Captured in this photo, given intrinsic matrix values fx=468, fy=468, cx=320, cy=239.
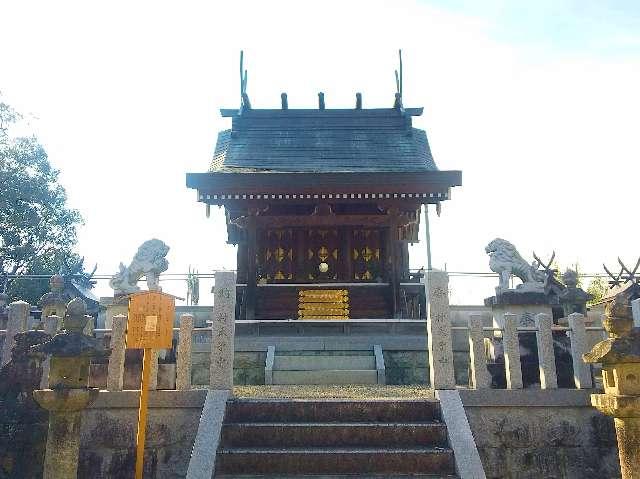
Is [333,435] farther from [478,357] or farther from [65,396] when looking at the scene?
[65,396]

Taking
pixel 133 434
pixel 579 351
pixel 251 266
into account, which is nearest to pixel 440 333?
pixel 579 351

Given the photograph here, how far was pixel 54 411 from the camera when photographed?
5125 mm

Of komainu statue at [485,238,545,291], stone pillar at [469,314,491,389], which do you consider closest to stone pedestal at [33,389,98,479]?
stone pillar at [469,314,491,389]

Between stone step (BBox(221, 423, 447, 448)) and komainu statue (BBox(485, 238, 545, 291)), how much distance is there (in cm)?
606

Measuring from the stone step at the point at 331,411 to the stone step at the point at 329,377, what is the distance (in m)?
2.95

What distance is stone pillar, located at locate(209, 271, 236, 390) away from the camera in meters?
6.64

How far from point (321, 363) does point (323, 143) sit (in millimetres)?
8967

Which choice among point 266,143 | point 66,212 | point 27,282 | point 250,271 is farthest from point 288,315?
point 66,212

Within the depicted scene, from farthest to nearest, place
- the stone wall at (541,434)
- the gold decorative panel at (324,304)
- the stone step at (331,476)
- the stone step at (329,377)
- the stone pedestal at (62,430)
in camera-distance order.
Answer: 1. the gold decorative panel at (324,304)
2. the stone step at (329,377)
3. the stone wall at (541,434)
4. the stone step at (331,476)
5. the stone pedestal at (62,430)

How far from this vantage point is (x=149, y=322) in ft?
19.4

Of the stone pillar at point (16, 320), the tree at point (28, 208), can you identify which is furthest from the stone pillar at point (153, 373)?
the tree at point (28, 208)

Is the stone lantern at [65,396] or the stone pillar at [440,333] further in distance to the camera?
the stone pillar at [440,333]

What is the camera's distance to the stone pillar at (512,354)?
22.0 feet

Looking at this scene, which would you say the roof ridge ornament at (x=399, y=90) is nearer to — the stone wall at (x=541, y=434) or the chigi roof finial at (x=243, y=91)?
the chigi roof finial at (x=243, y=91)
